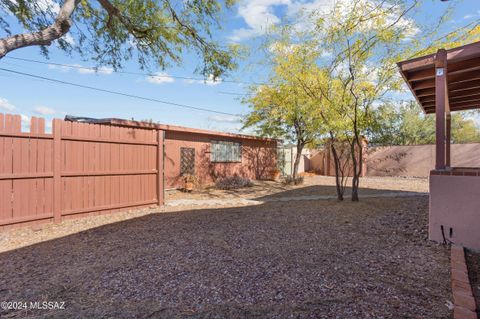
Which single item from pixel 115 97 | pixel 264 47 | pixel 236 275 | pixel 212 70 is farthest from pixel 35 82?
pixel 236 275

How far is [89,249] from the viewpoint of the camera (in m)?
3.30

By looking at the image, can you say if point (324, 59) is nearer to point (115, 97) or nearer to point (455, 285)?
point (455, 285)

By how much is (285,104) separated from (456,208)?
274 inches

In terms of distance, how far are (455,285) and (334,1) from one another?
5.43 meters

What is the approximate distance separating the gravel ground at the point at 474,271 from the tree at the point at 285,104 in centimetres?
515

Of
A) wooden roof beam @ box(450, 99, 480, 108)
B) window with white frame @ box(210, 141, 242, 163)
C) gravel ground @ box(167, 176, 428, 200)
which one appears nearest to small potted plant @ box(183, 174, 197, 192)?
gravel ground @ box(167, 176, 428, 200)

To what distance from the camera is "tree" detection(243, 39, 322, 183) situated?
7031 mm

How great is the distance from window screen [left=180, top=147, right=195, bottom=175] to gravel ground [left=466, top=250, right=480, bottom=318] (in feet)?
27.1

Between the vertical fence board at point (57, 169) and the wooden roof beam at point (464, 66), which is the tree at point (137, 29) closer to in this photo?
the vertical fence board at point (57, 169)

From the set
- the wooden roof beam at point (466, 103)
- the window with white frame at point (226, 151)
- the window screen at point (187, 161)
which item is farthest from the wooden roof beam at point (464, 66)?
the window with white frame at point (226, 151)

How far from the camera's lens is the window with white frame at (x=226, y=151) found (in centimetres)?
1103

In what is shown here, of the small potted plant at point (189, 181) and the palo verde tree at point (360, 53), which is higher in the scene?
the palo verde tree at point (360, 53)

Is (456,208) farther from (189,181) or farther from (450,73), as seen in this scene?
(189,181)

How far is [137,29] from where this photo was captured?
6.58m
